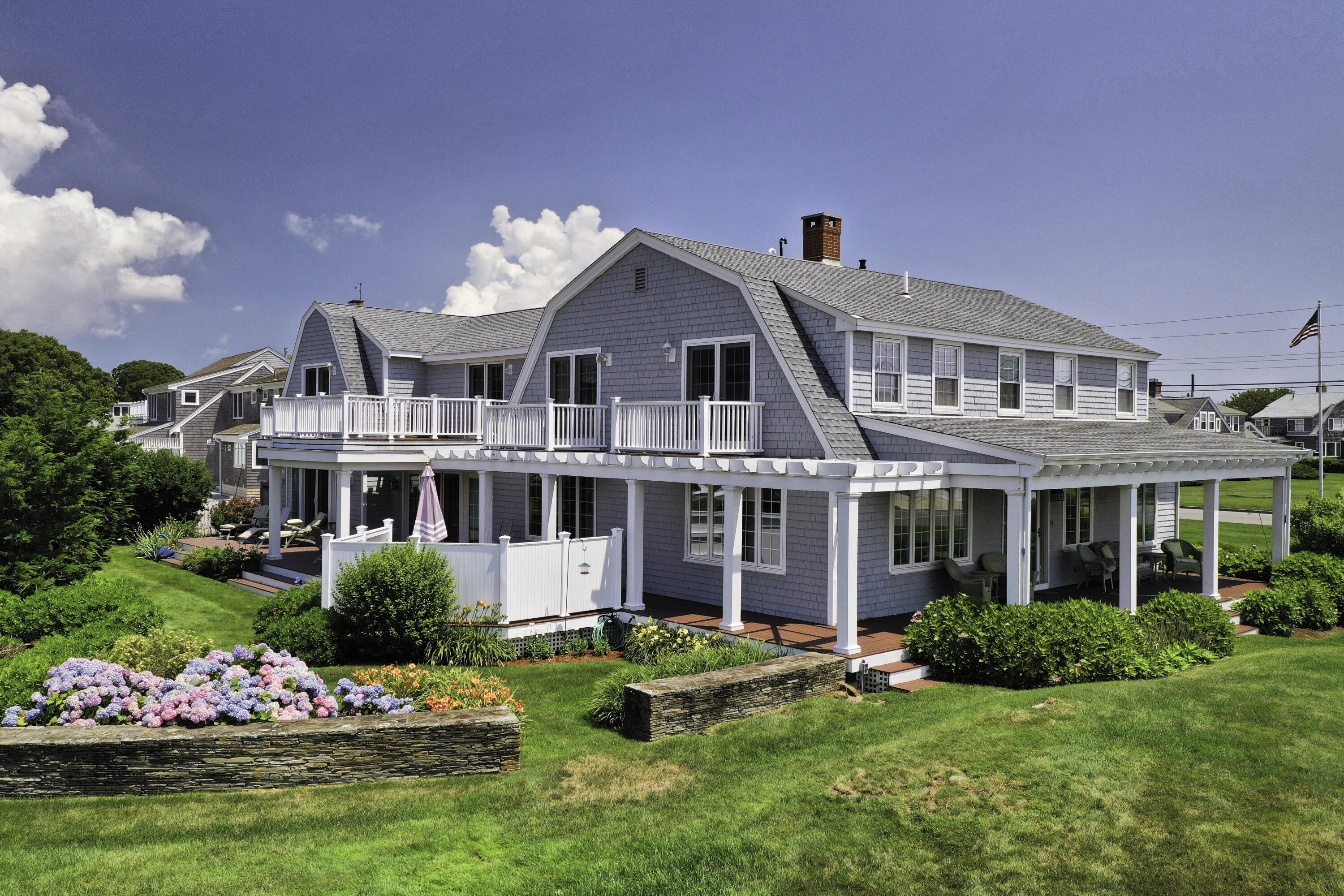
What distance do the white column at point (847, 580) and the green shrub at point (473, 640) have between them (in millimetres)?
5292

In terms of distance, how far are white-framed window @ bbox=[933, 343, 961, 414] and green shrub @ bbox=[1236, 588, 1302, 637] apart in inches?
258

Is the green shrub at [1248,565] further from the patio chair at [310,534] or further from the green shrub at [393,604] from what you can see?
the patio chair at [310,534]

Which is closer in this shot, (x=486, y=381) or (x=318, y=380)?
(x=486, y=381)

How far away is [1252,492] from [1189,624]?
51.4 meters

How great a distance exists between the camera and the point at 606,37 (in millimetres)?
19938

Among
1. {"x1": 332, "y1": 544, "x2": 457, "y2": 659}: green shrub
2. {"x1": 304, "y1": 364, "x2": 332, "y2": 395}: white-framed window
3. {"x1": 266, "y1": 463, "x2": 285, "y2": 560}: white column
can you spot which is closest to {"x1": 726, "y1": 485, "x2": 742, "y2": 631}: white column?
{"x1": 332, "y1": 544, "x2": 457, "y2": 659}: green shrub

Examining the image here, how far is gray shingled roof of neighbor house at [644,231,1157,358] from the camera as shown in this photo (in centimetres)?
1598

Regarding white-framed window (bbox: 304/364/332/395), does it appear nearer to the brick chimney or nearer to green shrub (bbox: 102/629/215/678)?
the brick chimney

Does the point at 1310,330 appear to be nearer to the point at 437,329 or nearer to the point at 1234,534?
the point at 1234,534

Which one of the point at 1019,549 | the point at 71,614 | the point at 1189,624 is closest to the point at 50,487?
the point at 71,614

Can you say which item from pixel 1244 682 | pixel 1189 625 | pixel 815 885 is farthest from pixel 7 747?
pixel 1189 625

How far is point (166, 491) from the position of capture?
27797mm

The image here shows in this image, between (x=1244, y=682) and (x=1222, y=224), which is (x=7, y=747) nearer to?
(x=1244, y=682)

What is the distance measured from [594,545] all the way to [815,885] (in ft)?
31.3
